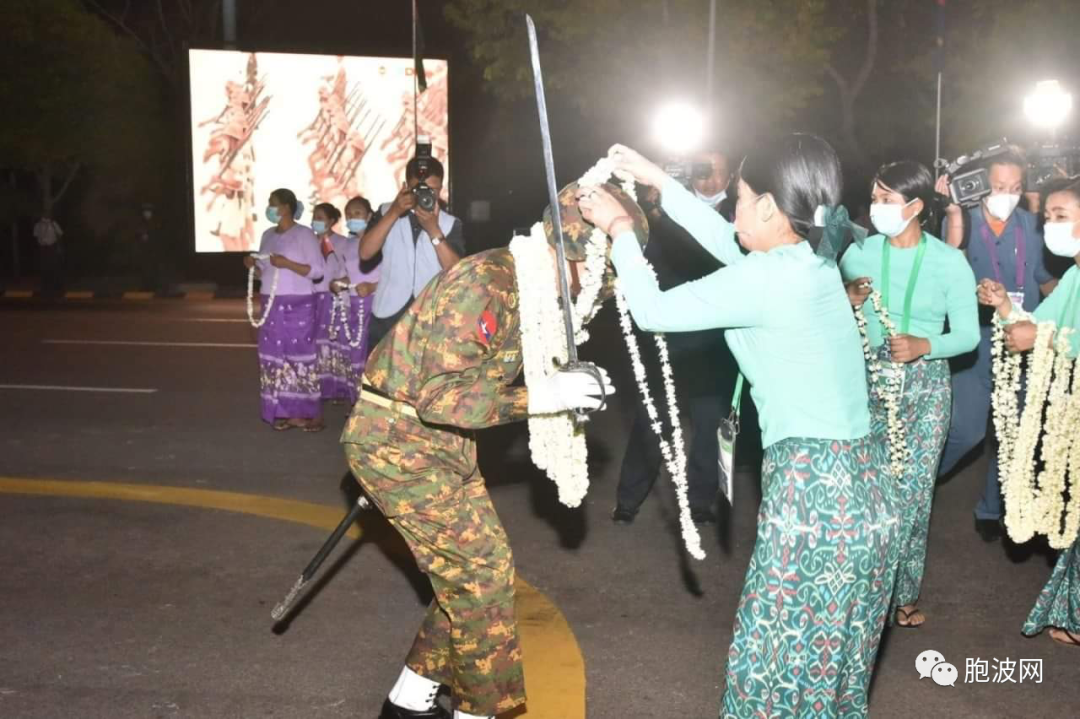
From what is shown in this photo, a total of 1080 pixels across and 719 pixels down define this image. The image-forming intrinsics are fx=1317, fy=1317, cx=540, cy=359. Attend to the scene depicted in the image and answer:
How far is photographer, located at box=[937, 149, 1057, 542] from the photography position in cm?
679

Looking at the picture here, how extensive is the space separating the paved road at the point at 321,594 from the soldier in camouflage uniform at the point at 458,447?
3.03 feet

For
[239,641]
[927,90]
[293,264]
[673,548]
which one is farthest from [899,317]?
[927,90]

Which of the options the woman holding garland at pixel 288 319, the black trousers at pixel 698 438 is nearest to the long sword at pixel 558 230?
the black trousers at pixel 698 438

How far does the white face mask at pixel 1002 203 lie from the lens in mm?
7074

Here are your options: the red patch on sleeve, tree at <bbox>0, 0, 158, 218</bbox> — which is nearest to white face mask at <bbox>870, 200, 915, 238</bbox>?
the red patch on sleeve

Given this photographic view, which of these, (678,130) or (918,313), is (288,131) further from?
(918,313)

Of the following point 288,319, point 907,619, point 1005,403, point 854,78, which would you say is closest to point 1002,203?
point 1005,403

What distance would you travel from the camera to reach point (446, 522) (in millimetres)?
3902

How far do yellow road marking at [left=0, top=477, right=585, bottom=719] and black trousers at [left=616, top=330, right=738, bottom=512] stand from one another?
4.24 ft

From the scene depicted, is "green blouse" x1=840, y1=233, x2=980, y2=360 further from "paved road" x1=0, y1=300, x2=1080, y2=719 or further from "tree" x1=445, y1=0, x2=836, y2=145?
"tree" x1=445, y1=0, x2=836, y2=145

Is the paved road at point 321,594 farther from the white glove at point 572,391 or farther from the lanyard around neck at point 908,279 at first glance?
the white glove at point 572,391

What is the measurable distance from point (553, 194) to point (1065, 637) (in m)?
3.32

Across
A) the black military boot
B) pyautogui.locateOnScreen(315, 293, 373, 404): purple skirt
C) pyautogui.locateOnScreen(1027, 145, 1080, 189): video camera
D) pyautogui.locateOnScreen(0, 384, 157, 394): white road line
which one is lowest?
pyautogui.locateOnScreen(0, 384, 157, 394): white road line

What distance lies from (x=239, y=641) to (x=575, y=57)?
18.6 m
